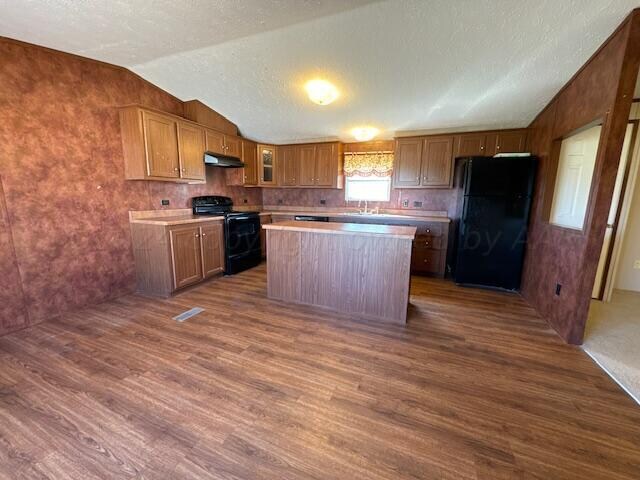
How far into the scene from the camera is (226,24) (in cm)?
223

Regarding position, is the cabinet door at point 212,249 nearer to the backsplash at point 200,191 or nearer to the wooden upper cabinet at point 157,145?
the backsplash at point 200,191

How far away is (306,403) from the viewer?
164 cm

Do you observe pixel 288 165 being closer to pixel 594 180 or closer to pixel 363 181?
pixel 363 181

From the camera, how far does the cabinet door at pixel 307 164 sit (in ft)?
16.6

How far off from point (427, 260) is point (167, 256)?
145 inches

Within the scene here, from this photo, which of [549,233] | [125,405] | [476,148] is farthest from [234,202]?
[549,233]

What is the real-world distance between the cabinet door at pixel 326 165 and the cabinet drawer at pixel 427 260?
6.52 feet

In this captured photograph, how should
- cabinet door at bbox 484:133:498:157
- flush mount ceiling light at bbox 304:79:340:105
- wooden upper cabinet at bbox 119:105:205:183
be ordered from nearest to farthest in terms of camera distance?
flush mount ceiling light at bbox 304:79:340:105
wooden upper cabinet at bbox 119:105:205:183
cabinet door at bbox 484:133:498:157

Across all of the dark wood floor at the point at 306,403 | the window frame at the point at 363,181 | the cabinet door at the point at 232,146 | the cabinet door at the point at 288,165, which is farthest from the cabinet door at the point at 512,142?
the cabinet door at the point at 232,146

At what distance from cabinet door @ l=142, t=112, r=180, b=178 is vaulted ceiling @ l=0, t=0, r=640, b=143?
1.81 ft

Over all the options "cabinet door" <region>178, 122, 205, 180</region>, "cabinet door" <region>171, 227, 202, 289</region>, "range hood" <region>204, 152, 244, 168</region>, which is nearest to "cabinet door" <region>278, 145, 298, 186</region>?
"range hood" <region>204, 152, 244, 168</region>

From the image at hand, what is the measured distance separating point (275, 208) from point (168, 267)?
9.48 feet

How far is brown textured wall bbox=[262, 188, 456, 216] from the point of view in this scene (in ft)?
14.8

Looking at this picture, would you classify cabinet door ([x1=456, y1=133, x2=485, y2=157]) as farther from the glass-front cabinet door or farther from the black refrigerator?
the glass-front cabinet door
